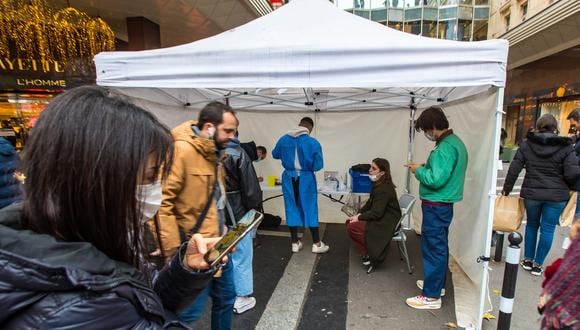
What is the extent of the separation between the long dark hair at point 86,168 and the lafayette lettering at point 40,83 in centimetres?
626

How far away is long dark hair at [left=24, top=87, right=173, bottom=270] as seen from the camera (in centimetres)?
60

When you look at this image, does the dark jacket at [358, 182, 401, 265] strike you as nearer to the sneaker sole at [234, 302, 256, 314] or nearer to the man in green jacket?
the man in green jacket

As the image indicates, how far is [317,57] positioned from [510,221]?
2921 millimetres

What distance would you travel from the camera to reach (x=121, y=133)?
25.5 inches

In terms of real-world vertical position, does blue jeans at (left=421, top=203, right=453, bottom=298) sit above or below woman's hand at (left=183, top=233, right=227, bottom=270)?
below

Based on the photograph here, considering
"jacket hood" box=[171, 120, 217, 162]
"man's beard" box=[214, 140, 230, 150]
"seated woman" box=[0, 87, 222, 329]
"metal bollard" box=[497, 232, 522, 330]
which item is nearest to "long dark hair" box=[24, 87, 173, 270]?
"seated woman" box=[0, 87, 222, 329]

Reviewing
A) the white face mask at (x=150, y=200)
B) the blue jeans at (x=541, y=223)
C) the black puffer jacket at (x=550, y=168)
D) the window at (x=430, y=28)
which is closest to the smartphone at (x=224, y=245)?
the white face mask at (x=150, y=200)

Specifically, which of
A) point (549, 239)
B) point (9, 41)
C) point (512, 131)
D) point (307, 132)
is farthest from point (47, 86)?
point (512, 131)

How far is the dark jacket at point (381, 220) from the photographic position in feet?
11.5

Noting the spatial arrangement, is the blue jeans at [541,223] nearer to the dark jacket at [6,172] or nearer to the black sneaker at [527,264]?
the black sneaker at [527,264]

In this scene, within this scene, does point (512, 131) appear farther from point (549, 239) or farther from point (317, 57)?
point (317, 57)

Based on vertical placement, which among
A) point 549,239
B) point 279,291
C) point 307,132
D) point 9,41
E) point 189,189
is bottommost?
point 279,291

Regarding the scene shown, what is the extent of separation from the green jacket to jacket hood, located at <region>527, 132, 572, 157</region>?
4.25 ft

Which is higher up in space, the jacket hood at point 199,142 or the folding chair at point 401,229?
the jacket hood at point 199,142
